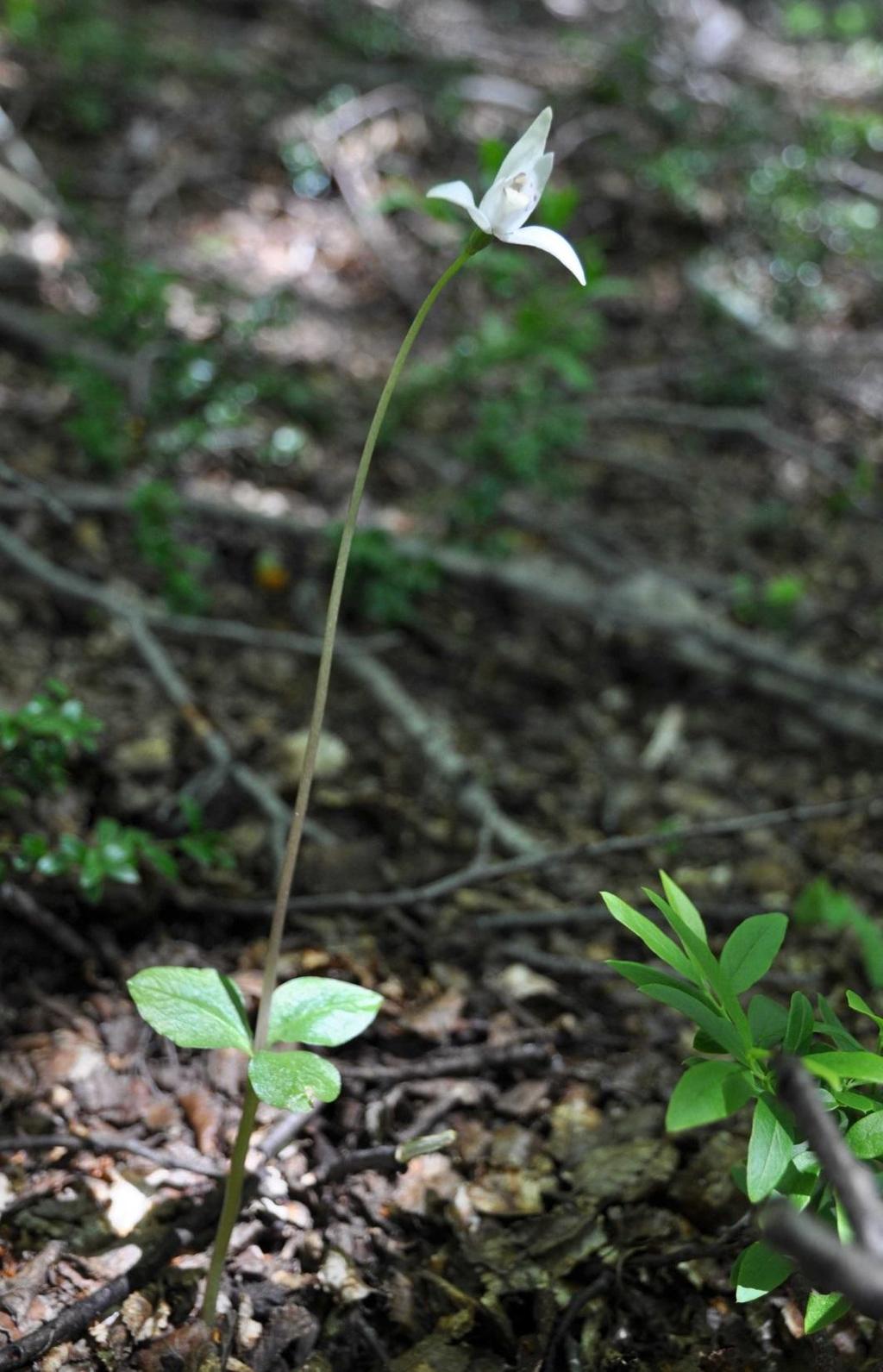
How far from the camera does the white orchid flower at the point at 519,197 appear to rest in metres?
1.21

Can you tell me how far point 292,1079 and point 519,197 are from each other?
3.65ft

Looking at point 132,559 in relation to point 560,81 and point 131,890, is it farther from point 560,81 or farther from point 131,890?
point 560,81

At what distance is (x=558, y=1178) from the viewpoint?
1.77 m

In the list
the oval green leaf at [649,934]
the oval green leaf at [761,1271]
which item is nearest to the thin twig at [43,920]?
the oval green leaf at [649,934]

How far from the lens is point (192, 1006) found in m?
1.39

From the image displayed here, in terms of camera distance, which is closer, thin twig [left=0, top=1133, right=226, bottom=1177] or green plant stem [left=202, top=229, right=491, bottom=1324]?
green plant stem [left=202, top=229, right=491, bottom=1324]

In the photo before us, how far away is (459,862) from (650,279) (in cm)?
397

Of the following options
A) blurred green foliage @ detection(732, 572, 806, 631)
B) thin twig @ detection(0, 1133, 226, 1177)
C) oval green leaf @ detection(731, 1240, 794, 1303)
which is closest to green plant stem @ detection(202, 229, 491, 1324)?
thin twig @ detection(0, 1133, 226, 1177)

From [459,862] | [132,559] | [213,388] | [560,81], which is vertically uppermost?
[560,81]

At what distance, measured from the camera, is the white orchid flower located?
1.21 m

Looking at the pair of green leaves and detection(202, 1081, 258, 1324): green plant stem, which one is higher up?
the pair of green leaves

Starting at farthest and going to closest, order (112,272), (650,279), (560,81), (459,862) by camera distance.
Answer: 1. (560,81)
2. (650,279)
3. (112,272)
4. (459,862)

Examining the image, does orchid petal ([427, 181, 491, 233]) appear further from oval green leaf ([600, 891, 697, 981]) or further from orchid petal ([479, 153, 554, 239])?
oval green leaf ([600, 891, 697, 981])

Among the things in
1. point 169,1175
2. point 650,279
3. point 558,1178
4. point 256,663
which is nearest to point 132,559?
point 256,663
